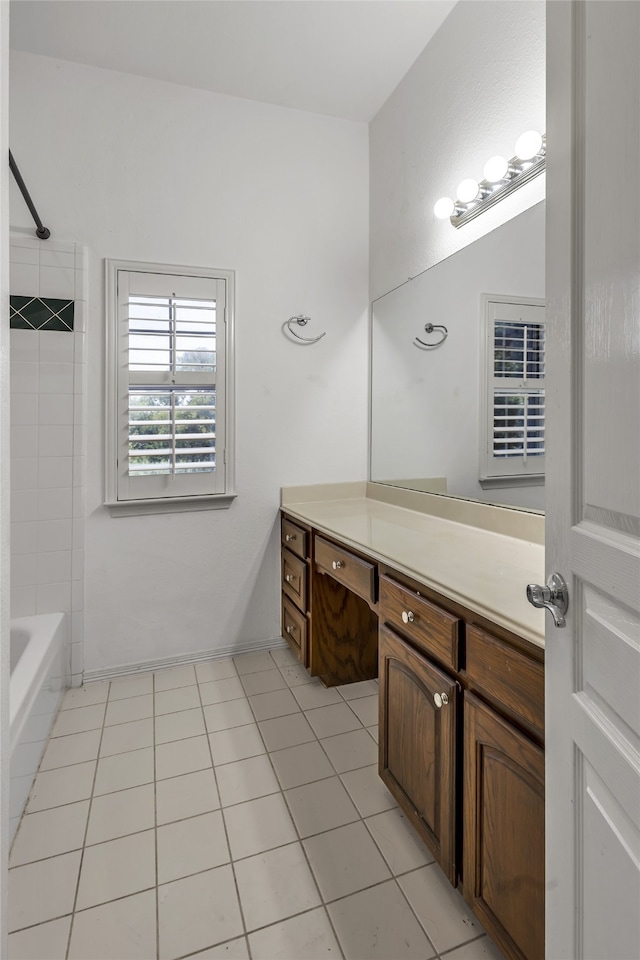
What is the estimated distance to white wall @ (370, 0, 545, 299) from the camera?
1.66 meters

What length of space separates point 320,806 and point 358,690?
72cm

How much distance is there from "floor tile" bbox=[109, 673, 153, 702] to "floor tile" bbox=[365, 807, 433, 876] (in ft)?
4.08

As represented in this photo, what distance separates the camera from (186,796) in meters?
1.63

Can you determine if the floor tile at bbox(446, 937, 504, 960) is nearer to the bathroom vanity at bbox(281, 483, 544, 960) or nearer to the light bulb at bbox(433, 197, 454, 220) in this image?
the bathroom vanity at bbox(281, 483, 544, 960)

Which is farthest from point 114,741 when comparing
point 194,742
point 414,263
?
point 414,263

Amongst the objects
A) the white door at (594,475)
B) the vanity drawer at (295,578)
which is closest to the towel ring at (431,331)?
the vanity drawer at (295,578)

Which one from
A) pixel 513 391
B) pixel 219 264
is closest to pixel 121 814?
pixel 513 391

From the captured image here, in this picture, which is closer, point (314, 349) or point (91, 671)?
point (91, 671)

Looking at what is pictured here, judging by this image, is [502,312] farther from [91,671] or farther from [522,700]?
[91,671]

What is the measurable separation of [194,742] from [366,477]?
1561mm

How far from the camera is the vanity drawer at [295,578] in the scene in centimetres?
233

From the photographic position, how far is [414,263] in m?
2.35

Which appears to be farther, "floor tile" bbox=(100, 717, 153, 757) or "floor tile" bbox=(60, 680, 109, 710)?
"floor tile" bbox=(60, 680, 109, 710)

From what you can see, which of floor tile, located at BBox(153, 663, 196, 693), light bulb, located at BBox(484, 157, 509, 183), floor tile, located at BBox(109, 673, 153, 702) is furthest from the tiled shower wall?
light bulb, located at BBox(484, 157, 509, 183)
